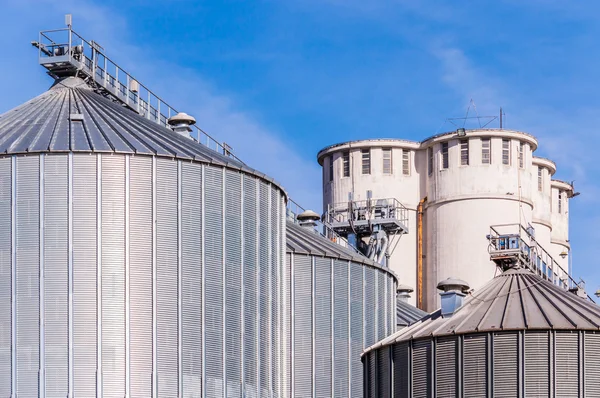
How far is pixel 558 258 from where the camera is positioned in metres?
106

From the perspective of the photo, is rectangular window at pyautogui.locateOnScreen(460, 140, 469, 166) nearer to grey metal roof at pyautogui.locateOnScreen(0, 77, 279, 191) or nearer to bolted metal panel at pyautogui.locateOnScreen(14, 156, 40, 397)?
grey metal roof at pyautogui.locateOnScreen(0, 77, 279, 191)

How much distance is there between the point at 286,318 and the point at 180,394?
1134 cm

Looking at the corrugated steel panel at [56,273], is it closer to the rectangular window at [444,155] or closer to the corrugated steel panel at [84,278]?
the corrugated steel panel at [84,278]

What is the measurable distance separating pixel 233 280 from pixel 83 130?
23.6 ft

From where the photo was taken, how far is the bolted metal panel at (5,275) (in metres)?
47.9

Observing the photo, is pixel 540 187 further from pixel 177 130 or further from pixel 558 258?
pixel 177 130

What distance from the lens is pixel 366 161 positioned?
9900cm

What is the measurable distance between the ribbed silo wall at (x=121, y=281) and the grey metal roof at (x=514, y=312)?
5.73m

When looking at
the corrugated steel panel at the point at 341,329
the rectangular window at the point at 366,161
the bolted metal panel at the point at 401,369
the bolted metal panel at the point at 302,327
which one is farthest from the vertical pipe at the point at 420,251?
the bolted metal panel at the point at 401,369

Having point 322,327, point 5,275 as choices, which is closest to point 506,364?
point 322,327

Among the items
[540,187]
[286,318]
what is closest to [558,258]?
[540,187]

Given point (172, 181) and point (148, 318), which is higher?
point (172, 181)

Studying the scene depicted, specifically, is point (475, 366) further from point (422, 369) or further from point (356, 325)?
point (356, 325)

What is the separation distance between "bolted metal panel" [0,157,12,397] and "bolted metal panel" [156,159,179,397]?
4.64 metres
